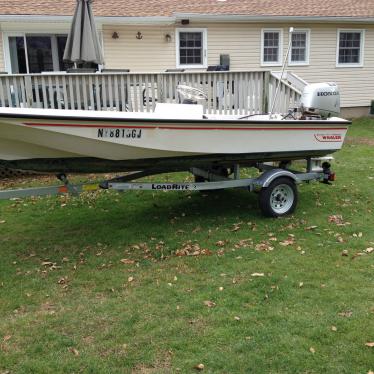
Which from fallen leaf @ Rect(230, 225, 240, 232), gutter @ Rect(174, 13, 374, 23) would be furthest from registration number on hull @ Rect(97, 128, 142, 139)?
gutter @ Rect(174, 13, 374, 23)

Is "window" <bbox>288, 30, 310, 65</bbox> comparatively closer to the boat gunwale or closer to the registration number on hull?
the boat gunwale

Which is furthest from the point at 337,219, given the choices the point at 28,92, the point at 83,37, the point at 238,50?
the point at 238,50

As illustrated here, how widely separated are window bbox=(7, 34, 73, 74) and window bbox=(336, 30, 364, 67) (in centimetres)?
868

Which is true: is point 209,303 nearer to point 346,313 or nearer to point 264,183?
point 346,313

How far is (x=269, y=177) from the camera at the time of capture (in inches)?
232

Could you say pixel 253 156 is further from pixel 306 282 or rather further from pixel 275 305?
pixel 275 305

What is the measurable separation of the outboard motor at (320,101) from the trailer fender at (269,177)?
87cm

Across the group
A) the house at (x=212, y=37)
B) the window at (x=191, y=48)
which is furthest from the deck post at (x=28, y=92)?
the window at (x=191, y=48)

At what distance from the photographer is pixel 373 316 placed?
3.70 m

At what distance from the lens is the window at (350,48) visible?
15839 millimetres

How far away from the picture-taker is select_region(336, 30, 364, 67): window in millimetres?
15839

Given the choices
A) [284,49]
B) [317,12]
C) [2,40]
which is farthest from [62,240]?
[317,12]

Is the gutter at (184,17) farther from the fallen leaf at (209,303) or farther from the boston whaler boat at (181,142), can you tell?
the fallen leaf at (209,303)

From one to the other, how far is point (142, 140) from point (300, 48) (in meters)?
11.8
